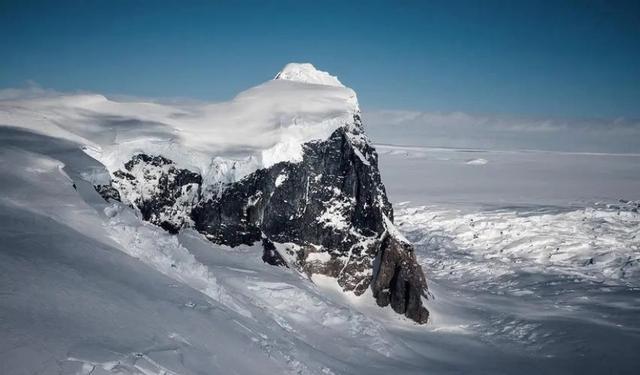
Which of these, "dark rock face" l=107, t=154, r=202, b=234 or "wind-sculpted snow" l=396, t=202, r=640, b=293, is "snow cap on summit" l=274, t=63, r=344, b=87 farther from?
"wind-sculpted snow" l=396, t=202, r=640, b=293

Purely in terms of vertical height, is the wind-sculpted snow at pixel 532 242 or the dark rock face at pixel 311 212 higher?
the dark rock face at pixel 311 212

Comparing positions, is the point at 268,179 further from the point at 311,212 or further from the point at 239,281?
the point at 239,281

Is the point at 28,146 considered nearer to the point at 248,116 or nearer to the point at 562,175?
the point at 248,116

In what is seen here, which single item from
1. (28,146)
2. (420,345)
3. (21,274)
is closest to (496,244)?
(420,345)

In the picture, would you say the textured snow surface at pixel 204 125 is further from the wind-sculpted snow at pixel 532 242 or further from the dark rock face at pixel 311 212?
the wind-sculpted snow at pixel 532 242

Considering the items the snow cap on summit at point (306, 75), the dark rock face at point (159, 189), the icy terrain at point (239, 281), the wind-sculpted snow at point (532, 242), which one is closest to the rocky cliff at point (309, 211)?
the dark rock face at point (159, 189)

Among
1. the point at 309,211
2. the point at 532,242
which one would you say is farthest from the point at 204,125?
the point at 532,242
